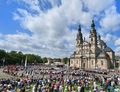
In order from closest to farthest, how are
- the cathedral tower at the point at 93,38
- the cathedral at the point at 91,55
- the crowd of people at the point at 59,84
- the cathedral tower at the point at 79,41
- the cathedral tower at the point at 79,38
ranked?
the crowd of people at the point at 59,84 < the cathedral at the point at 91,55 < the cathedral tower at the point at 93,38 < the cathedral tower at the point at 79,41 < the cathedral tower at the point at 79,38

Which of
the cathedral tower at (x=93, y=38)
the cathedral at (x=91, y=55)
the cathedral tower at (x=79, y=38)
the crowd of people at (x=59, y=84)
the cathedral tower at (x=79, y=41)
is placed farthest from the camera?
the cathedral tower at (x=79, y=38)

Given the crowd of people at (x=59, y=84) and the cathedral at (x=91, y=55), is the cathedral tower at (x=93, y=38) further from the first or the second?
the crowd of people at (x=59, y=84)

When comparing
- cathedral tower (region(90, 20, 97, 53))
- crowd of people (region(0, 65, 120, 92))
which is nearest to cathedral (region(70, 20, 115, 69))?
cathedral tower (region(90, 20, 97, 53))

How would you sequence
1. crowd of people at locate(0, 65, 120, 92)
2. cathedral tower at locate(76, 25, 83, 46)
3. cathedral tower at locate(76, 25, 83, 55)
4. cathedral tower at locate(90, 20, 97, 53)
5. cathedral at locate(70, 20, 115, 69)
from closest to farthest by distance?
crowd of people at locate(0, 65, 120, 92) < cathedral at locate(70, 20, 115, 69) < cathedral tower at locate(90, 20, 97, 53) < cathedral tower at locate(76, 25, 83, 55) < cathedral tower at locate(76, 25, 83, 46)

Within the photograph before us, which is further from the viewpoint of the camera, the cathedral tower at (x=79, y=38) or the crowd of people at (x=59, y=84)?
the cathedral tower at (x=79, y=38)

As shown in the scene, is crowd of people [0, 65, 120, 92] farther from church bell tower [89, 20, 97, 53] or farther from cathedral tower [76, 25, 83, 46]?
cathedral tower [76, 25, 83, 46]

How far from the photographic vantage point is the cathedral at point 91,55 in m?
114

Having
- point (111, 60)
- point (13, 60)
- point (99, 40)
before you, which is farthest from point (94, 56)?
point (13, 60)

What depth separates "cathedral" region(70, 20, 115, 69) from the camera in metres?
114

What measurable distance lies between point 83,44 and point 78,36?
514 centimetres

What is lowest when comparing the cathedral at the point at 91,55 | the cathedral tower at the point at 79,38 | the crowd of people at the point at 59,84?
the crowd of people at the point at 59,84

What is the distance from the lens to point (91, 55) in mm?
117438

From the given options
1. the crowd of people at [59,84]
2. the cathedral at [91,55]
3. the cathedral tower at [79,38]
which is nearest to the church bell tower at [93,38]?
the cathedral at [91,55]

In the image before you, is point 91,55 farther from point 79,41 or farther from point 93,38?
point 79,41
